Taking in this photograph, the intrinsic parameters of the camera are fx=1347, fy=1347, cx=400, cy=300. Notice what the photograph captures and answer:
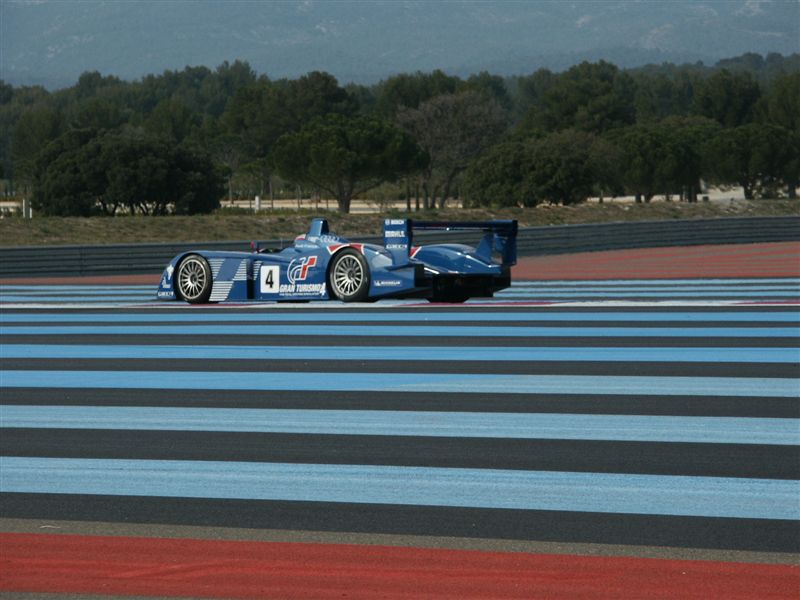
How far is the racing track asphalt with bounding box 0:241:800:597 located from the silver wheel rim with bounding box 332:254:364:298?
2.24 m

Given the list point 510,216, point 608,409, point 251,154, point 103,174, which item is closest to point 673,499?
point 608,409

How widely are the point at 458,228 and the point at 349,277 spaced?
1361 millimetres

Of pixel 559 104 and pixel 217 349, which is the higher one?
pixel 559 104

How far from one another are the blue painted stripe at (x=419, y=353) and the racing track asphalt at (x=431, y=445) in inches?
1.7

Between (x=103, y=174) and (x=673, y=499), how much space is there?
50007 millimetres

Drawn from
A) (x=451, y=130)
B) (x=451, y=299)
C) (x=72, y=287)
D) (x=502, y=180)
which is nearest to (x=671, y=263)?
(x=451, y=299)

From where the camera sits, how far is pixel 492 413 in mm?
8008

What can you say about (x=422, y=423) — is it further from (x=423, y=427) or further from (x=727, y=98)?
(x=727, y=98)

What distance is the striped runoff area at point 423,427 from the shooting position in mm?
5680

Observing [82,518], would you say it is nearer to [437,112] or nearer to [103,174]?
[103,174]

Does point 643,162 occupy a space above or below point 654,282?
above

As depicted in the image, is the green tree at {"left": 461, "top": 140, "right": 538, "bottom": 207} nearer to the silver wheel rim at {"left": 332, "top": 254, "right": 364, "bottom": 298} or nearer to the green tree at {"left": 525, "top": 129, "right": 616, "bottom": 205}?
the green tree at {"left": 525, "top": 129, "right": 616, "bottom": 205}

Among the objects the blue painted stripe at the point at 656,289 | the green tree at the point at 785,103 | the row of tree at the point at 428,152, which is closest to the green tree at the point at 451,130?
the row of tree at the point at 428,152

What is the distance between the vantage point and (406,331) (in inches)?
502
